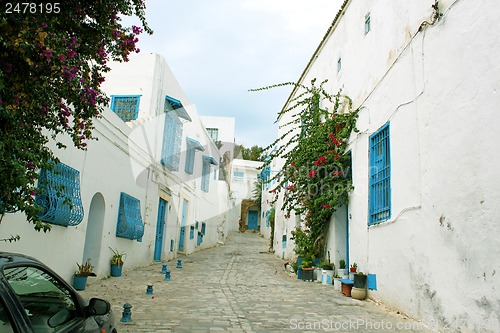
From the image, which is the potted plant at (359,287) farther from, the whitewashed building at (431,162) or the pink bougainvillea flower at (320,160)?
the pink bougainvillea flower at (320,160)

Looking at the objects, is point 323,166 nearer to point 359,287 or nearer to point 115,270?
point 359,287

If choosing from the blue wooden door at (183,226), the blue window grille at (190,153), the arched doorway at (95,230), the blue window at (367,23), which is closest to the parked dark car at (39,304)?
the arched doorway at (95,230)

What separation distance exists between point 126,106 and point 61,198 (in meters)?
6.34

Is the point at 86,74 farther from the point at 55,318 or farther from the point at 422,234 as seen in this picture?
the point at 422,234

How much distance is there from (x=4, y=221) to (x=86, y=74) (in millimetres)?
3141

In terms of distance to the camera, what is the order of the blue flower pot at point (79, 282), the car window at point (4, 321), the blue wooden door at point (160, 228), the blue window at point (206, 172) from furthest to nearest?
the blue window at point (206, 172), the blue wooden door at point (160, 228), the blue flower pot at point (79, 282), the car window at point (4, 321)

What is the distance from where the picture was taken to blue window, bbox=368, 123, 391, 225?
7.40 meters

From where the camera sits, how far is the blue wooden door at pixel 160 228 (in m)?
14.3

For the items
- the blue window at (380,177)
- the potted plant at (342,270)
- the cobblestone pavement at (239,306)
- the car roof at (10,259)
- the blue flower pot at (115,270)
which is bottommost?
the cobblestone pavement at (239,306)

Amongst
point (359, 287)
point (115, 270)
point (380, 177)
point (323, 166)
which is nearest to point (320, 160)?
point (323, 166)

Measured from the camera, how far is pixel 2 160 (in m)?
3.19

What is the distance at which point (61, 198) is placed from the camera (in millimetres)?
Result: 6941

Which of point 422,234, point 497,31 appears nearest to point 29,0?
point 497,31

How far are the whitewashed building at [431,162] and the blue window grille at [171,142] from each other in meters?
7.24
